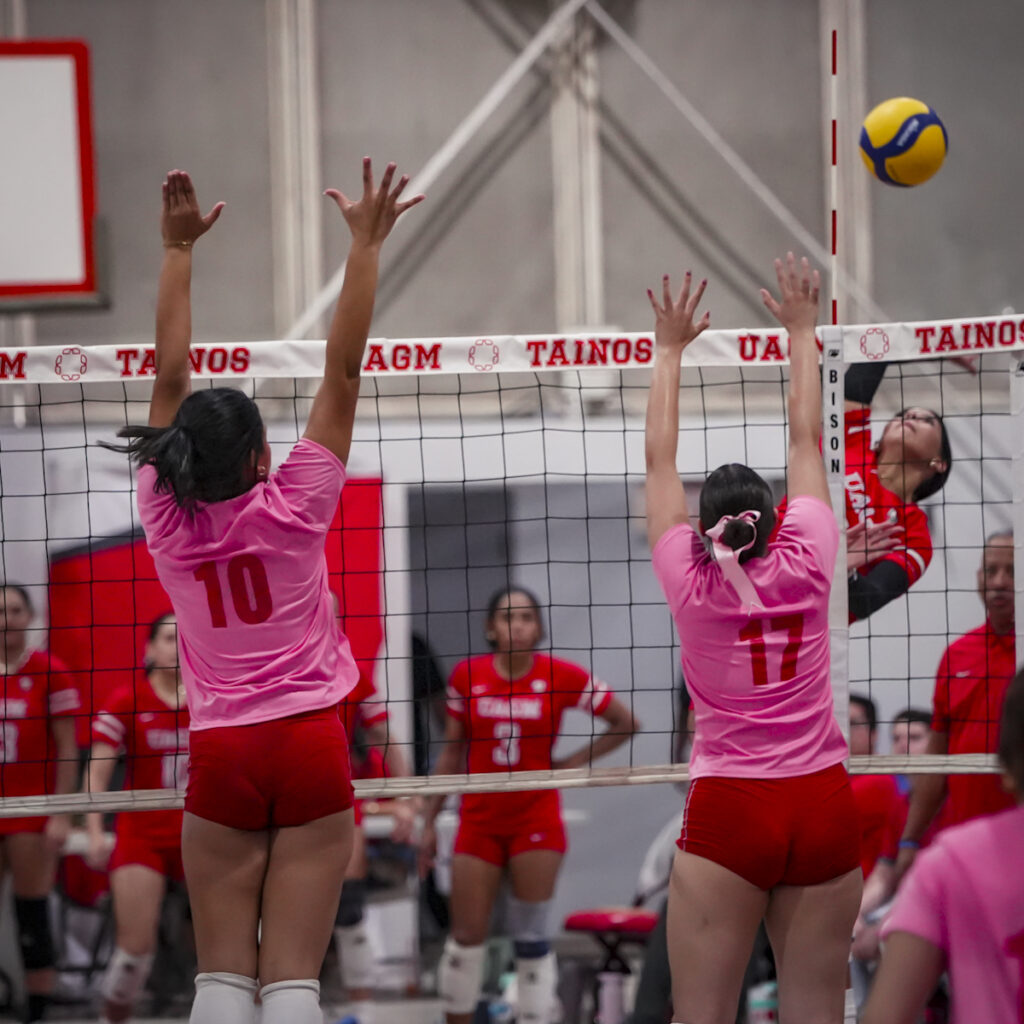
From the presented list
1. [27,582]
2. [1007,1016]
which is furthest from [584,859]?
[1007,1016]

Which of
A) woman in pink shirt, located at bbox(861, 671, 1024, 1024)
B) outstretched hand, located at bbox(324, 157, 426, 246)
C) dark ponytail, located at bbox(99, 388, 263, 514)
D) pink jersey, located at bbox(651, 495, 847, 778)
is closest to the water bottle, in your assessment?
pink jersey, located at bbox(651, 495, 847, 778)

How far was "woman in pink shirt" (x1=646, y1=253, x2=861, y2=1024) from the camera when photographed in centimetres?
267

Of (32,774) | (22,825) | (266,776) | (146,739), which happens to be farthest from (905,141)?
(22,825)

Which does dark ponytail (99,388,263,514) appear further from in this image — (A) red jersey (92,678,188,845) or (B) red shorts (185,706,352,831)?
(A) red jersey (92,678,188,845)

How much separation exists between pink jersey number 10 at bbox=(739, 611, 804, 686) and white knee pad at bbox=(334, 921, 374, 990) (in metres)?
3.31

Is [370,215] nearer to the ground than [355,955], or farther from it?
farther from it

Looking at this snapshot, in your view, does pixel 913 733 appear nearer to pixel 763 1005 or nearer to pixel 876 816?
pixel 876 816

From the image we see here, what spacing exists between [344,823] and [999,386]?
5.96 metres

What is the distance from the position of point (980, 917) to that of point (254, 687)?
1539 mm

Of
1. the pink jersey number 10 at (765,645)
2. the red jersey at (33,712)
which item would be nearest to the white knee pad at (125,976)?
the red jersey at (33,712)

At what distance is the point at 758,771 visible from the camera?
271 centimetres

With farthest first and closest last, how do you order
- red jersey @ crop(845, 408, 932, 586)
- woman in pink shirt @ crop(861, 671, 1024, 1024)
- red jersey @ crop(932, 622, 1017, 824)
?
red jersey @ crop(932, 622, 1017, 824) → red jersey @ crop(845, 408, 932, 586) → woman in pink shirt @ crop(861, 671, 1024, 1024)

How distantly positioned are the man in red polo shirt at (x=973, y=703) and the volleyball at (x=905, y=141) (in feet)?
4.42

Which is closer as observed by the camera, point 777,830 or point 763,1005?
point 777,830
